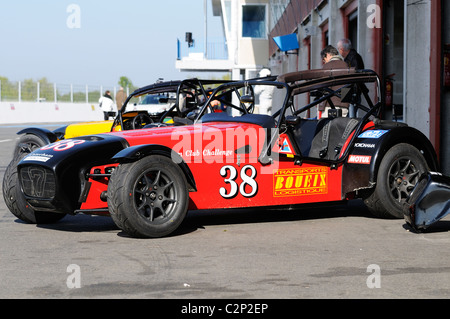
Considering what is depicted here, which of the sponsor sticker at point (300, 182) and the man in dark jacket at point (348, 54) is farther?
the man in dark jacket at point (348, 54)

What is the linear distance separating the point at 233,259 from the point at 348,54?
7.36 meters

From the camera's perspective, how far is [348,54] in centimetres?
1239

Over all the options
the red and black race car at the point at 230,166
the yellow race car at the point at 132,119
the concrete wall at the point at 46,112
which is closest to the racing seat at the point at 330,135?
the red and black race car at the point at 230,166

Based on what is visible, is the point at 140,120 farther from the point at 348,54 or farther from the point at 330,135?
the point at 348,54

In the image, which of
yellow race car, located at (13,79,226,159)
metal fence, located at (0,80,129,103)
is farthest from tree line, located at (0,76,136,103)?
yellow race car, located at (13,79,226,159)

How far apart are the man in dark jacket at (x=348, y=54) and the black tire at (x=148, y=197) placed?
6.01 metres

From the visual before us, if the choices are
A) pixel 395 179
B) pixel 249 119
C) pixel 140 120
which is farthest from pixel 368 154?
pixel 140 120

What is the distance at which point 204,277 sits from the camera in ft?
16.5

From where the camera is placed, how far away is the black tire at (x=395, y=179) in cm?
772

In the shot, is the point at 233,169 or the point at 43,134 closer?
the point at 233,169

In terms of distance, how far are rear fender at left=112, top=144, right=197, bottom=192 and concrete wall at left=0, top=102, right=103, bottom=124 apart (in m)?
39.8

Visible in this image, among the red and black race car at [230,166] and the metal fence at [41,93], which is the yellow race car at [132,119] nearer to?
the red and black race car at [230,166]

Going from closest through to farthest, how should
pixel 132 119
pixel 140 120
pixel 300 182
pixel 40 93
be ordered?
pixel 300 182 < pixel 140 120 < pixel 132 119 < pixel 40 93
